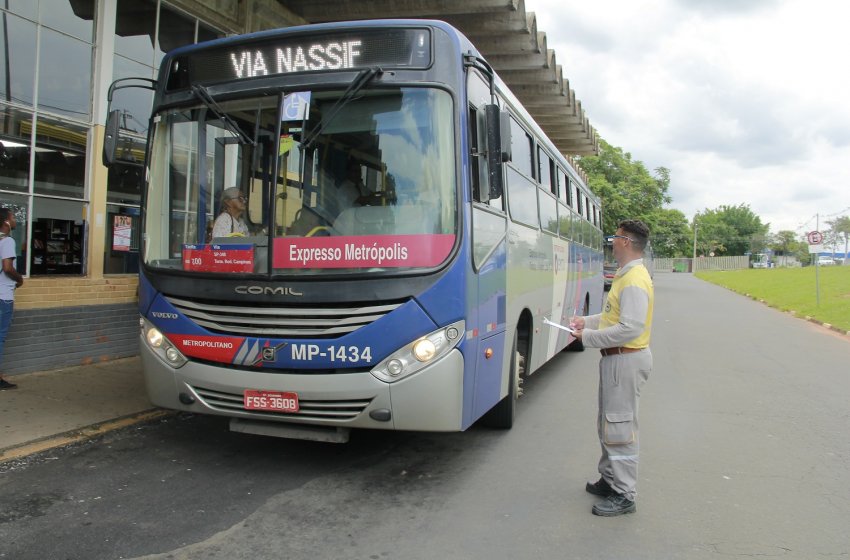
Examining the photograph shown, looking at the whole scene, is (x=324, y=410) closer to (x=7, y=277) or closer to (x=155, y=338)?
(x=155, y=338)

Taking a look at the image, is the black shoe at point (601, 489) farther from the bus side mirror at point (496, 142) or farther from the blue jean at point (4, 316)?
the blue jean at point (4, 316)

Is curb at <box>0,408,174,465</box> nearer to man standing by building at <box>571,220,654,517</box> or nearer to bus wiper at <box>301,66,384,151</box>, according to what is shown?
bus wiper at <box>301,66,384,151</box>

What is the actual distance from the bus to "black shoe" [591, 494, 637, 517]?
1.01 m

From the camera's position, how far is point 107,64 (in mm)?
8312

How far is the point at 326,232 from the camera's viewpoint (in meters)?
4.26

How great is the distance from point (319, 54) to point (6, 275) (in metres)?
4.33

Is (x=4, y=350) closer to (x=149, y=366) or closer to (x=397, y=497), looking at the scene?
(x=149, y=366)

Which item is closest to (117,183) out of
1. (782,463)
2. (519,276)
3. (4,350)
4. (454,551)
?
(4,350)

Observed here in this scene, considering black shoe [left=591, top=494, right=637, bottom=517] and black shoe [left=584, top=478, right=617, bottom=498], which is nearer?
black shoe [left=591, top=494, right=637, bottom=517]

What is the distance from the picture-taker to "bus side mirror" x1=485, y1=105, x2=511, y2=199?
14.7ft

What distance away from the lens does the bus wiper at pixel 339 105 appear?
4297 millimetres

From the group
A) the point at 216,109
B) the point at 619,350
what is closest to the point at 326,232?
the point at 216,109

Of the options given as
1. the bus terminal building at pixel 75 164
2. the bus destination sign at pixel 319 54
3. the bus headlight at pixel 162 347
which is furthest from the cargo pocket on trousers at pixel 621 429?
the bus terminal building at pixel 75 164

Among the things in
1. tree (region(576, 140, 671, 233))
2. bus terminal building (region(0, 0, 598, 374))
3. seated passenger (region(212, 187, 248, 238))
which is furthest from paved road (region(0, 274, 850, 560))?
tree (region(576, 140, 671, 233))
